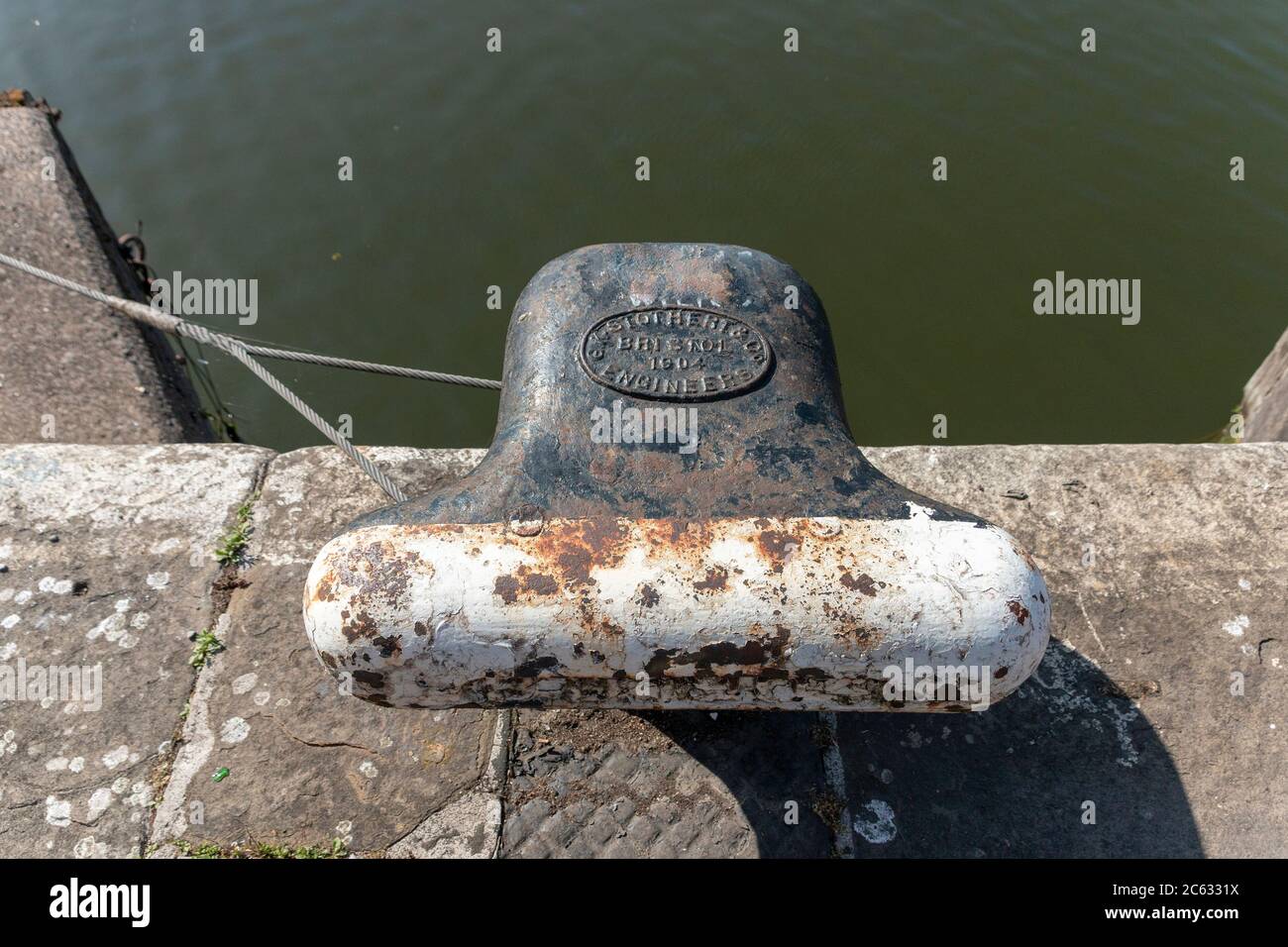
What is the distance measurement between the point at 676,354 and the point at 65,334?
→ 2.78 m

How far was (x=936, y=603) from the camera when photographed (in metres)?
1.44

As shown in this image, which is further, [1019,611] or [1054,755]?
[1054,755]

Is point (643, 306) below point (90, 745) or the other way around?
the other way around

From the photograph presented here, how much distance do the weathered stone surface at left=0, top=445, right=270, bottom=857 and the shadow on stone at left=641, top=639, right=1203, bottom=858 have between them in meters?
1.32

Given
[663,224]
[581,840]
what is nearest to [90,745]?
[581,840]

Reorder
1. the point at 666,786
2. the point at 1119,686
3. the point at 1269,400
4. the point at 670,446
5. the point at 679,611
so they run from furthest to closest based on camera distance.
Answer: the point at 1269,400 → the point at 1119,686 → the point at 666,786 → the point at 670,446 → the point at 679,611

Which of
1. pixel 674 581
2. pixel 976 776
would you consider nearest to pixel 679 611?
pixel 674 581

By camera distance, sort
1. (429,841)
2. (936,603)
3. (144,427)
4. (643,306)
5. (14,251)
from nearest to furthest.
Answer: (936,603), (643,306), (429,841), (144,427), (14,251)

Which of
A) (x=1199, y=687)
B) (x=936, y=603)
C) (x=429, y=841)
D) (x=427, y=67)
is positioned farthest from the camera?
(x=427, y=67)

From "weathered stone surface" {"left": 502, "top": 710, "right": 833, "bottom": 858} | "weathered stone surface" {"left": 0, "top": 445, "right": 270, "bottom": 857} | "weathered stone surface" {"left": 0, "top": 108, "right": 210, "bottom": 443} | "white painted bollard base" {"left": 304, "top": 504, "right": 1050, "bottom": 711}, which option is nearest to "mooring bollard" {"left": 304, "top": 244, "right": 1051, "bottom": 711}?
"white painted bollard base" {"left": 304, "top": 504, "right": 1050, "bottom": 711}

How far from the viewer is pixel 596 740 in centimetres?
226

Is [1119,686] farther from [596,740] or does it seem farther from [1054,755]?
[596,740]
